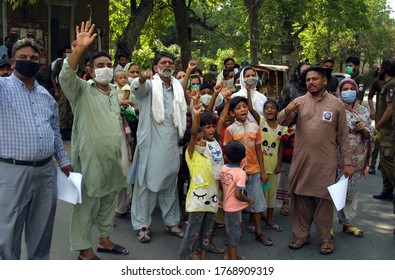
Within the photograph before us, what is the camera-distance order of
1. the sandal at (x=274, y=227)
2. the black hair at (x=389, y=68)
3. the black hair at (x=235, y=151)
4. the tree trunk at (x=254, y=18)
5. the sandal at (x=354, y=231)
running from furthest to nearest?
the tree trunk at (x=254, y=18) < the black hair at (x=389, y=68) < the sandal at (x=274, y=227) < the sandal at (x=354, y=231) < the black hair at (x=235, y=151)

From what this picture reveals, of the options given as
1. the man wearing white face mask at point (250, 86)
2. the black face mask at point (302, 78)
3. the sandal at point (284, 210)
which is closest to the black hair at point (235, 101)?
the man wearing white face mask at point (250, 86)

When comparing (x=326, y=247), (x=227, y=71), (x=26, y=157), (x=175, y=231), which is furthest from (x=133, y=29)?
(x=26, y=157)

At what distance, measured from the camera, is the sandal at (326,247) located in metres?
4.63

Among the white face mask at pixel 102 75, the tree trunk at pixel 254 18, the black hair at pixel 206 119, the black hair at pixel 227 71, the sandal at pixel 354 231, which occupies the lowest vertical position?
the sandal at pixel 354 231

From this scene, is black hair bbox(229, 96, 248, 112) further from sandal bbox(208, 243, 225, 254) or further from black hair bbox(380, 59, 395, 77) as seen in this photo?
black hair bbox(380, 59, 395, 77)

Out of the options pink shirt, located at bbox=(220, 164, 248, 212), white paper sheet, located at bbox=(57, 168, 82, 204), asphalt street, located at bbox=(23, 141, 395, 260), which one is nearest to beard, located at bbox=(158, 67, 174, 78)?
pink shirt, located at bbox=(220, 164, 248, 212)

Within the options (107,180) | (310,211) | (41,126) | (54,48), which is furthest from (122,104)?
(54,48)

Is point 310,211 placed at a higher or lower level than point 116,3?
lower

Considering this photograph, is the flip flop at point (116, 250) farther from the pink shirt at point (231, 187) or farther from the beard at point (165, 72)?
the beard at point (165, 72)

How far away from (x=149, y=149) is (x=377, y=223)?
9.84 ft

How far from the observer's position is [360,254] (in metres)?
4.67

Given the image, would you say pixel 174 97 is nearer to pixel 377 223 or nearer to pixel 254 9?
pixel 377 223

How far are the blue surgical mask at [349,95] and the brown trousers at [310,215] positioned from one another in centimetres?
117

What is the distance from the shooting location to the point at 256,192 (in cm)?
489
